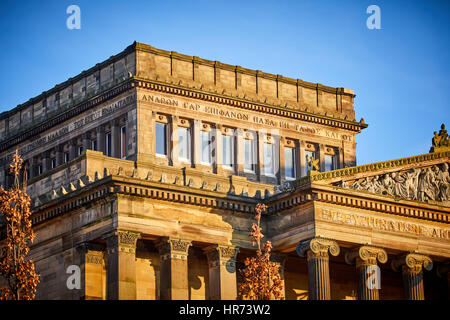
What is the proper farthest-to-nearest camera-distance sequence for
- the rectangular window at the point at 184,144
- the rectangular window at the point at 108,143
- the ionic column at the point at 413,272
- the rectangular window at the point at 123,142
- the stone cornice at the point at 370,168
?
the rectangular window at the point at 108,143 < the rectangular window at the point at 184,144 < the rectangular window at the point at 123,142 < the ionic column at the point at 413,272 < the stone cornice at the point at 370,168

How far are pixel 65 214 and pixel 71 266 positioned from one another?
331cm

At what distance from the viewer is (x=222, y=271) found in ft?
284

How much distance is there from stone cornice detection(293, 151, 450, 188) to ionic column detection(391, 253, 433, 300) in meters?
6.03

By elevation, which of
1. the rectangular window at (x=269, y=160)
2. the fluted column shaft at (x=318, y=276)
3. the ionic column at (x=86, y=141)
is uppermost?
the ionic column at (x=86, y=141)

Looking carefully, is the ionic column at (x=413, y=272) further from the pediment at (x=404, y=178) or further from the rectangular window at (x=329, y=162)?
the rectangular window at (x=329, y=162)

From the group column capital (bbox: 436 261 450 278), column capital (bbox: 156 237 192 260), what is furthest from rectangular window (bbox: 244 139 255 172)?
column capital (bbox: 156 237 192 260)

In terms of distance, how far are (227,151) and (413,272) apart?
1783cm

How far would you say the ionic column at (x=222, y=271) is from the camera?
283ft

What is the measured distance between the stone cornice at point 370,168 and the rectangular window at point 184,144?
42.2 ft

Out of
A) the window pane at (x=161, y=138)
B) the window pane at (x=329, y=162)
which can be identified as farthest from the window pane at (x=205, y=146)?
the window pane at (x=329, y=162)

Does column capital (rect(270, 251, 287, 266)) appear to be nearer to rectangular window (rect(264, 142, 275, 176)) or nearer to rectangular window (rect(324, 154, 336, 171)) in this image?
rectangular window (rect(264, 142, 275, 176))

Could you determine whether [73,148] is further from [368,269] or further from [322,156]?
[368,269]
